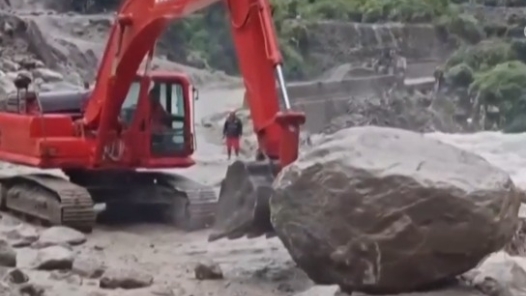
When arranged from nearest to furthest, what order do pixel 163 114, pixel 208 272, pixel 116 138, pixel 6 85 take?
pixel 208 272 < pixel 116 138 < pixel 163 114 < pixel 6 85

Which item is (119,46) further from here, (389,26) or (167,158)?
(389,26)

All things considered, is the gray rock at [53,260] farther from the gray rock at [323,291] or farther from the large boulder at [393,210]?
the gray rock at [323,291]

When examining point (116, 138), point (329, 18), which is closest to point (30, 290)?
point (116, 138)

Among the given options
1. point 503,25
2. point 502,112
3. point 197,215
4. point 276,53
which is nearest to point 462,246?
→ point 276,53

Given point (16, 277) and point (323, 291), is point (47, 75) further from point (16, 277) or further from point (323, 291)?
point (323, 291)

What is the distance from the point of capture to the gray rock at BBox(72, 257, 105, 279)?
799 cm

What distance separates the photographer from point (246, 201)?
7.83 m

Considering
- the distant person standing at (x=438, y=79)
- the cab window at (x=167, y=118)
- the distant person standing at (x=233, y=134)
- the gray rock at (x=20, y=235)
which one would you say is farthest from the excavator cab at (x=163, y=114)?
the distant person standing at (x=438, y=79)

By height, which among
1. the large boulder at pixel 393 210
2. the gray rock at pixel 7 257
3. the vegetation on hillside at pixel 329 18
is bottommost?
the vegetation on hillside at pixel 329 18

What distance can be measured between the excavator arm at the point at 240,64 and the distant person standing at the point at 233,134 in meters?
6.55

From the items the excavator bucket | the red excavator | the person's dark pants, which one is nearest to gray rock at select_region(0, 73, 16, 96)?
the person's dark pants

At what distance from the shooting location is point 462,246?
19.7 ft

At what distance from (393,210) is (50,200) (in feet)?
16.3

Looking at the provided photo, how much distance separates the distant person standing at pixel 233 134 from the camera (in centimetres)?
1727
